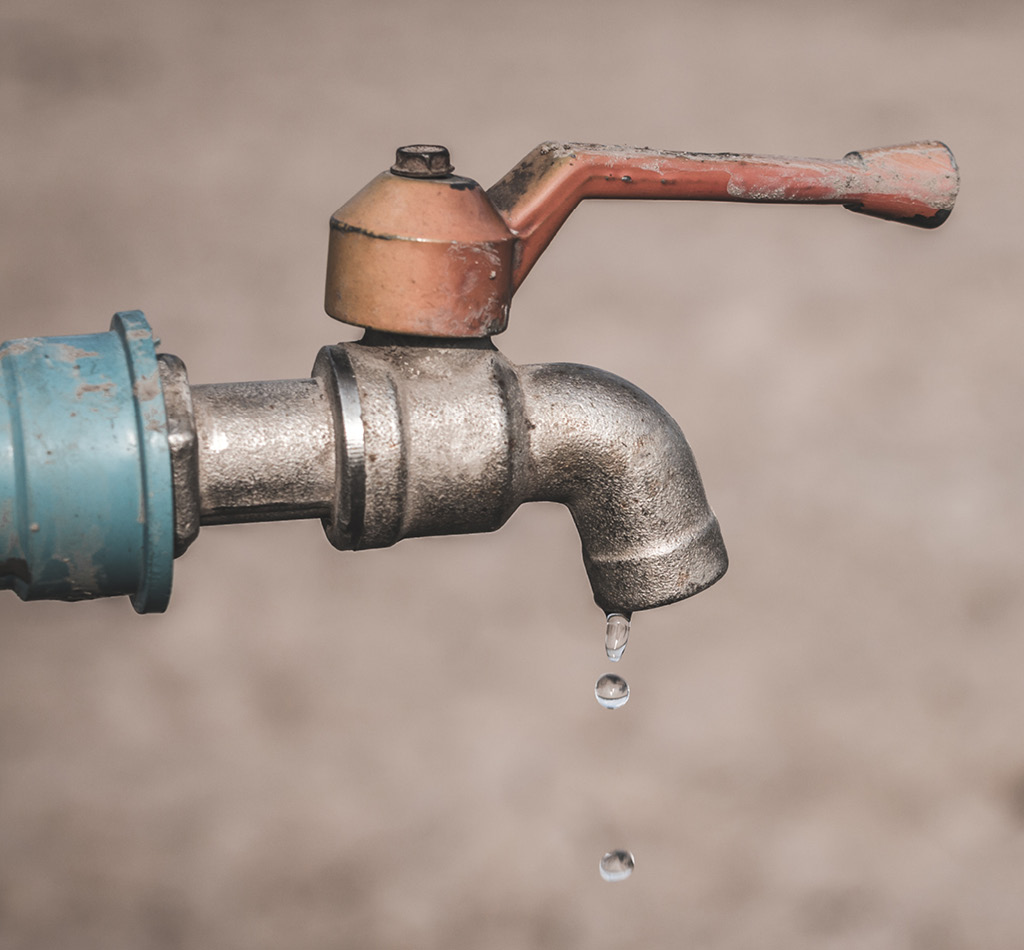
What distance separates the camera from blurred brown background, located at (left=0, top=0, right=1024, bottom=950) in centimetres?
318

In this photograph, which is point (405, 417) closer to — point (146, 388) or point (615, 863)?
point (146, 388)

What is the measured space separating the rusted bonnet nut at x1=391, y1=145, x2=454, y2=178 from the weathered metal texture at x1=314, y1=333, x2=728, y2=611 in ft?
0.37

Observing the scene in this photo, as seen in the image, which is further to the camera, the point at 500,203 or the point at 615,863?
the point at 615,863

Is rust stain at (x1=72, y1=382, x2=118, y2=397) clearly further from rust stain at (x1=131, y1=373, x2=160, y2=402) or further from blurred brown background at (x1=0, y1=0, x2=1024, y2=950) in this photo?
blurred brown background at (x1=0, y1=0, x2=1024, y2=950)

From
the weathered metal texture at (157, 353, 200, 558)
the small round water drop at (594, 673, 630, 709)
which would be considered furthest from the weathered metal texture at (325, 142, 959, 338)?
the small round water drop at (594, 673, 630, 709)

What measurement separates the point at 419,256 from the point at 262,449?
0.54 ft

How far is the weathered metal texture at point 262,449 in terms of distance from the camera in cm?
89

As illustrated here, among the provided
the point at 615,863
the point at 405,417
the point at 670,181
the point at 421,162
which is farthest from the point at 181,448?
the point at 615,863

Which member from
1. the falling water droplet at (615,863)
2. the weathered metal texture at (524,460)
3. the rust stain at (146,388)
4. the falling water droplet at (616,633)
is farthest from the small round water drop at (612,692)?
the falling water droplet at (615,863)

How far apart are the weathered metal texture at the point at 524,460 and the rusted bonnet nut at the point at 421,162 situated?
0.37ft

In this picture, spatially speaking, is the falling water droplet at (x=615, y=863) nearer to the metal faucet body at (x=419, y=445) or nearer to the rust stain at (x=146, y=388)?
the metal faucet body at (x=419, y=445)

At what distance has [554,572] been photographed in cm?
371

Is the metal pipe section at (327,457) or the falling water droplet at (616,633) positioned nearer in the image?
the metal pipe section at (327,457)

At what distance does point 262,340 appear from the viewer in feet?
13.1
